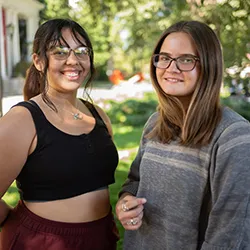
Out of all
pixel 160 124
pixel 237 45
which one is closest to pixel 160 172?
pixel 160 124

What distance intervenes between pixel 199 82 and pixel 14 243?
1134 mm

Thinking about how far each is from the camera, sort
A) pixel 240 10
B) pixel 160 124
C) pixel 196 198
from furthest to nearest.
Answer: pixel 240 10, pixel 160 124, pixel 196 198

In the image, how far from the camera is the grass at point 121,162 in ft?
14.6

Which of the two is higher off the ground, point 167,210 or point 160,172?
point 160,172

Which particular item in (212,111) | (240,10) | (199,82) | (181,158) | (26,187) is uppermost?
(240,10)

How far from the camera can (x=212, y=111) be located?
146 cm

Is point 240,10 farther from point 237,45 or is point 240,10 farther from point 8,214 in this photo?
point 8,214

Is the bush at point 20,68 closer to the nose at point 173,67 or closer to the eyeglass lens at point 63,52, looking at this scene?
the eyeglass lens at point 63,52

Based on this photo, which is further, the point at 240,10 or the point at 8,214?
the point at 240,10

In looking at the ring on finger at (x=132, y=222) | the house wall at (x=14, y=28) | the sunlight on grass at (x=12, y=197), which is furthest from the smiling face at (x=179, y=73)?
the house wall at (x=14, y=28)

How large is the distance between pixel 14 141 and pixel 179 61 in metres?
0.78

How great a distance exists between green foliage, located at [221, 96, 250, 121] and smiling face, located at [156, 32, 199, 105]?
8.28 metres

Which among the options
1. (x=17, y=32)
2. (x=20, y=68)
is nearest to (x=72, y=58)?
(x=17, y=32)

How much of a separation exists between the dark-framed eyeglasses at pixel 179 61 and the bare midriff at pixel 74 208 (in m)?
0.72
